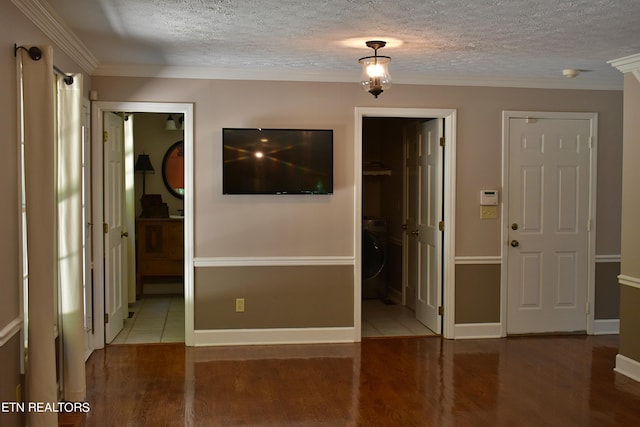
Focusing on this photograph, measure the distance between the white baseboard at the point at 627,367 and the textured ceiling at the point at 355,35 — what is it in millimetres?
2121

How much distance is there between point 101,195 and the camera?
16.8 ft

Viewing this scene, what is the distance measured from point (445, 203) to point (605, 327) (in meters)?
1.84

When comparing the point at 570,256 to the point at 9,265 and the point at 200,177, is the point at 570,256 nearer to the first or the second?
the point at 200,177

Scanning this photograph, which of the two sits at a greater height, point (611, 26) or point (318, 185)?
point (611, 26)

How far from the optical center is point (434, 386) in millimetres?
4289

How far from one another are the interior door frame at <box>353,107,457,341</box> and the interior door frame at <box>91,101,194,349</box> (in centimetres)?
134

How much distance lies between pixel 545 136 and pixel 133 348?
12.6 feet

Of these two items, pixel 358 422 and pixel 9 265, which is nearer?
pixel 9 265

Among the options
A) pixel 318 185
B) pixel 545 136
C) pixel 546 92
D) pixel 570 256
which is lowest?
pixel 570 256

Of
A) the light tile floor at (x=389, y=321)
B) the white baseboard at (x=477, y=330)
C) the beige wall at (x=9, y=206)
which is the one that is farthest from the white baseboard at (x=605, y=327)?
the beige wall at (x=9, y=206)

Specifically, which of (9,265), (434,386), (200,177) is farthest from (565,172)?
(9,265)

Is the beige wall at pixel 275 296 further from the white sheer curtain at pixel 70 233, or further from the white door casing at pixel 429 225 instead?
the white sheer curtain at pixel 70 233

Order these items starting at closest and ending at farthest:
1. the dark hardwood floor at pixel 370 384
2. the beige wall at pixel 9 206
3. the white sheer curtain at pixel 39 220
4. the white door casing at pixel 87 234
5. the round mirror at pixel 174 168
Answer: the beige wall at pixel 9 206 → the white sheer curtain at pixel 39 220 → the dark hardwood floor at pixel 370 384 → the white door casing at pixel 87 234 → the round mirror at pixel 174 168

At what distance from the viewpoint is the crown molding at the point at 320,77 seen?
A: 16.7 ft
